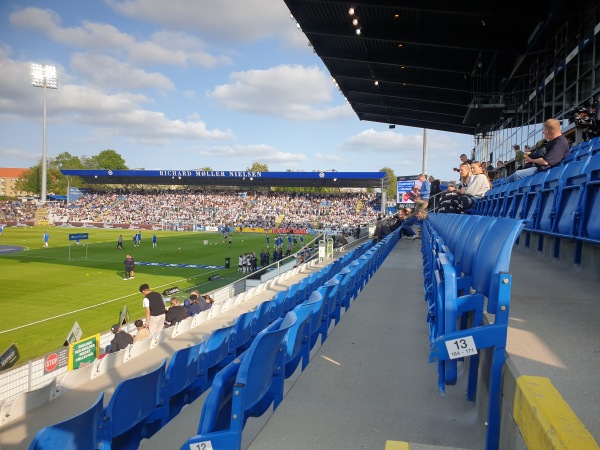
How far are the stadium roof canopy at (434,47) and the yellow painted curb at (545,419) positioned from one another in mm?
11385

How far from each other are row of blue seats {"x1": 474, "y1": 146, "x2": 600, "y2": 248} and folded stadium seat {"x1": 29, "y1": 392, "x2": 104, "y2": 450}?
297 cm

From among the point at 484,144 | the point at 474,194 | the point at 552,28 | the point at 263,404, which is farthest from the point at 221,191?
the point at 263,404

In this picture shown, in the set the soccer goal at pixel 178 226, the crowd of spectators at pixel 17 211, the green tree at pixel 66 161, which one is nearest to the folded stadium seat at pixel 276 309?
the soccer goal at pixel 178 226

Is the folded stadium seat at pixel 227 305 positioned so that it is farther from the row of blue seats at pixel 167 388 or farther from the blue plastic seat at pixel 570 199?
the blue plastic seat at pixel 570 199

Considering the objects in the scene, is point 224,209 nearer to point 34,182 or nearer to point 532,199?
point 532,199

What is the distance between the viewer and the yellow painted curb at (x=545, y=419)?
1010mm

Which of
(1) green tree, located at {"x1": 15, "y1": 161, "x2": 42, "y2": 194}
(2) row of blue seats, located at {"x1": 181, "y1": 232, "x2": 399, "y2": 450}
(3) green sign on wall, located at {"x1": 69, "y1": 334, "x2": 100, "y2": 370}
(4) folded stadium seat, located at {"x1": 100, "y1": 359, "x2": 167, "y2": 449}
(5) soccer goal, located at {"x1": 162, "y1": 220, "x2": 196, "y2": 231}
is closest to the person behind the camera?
(2) row of blue seats, located at {"x1": 181, "y1": 232, "x2": 399, "y2": 450}

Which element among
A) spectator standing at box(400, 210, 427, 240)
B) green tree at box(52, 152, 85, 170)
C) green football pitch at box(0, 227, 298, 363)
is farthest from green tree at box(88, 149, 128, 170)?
spectator standing at box(400, 210, 427, 240)

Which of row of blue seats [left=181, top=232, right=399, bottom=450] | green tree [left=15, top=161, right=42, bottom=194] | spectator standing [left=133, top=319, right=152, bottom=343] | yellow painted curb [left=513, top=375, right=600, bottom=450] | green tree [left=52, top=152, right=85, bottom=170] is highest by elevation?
green tree [left=52, top=152, right=85, bottom=170]

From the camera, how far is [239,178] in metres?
55.1

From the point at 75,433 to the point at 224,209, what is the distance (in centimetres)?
5565

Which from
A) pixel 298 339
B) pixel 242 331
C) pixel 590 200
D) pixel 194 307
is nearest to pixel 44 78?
pixel 194 307

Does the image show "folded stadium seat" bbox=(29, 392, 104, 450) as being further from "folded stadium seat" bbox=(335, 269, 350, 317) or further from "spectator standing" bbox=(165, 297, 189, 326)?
"spectator standing" bbox=(165, 297, 189, 326)

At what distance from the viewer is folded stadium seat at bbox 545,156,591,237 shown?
11.4ft
